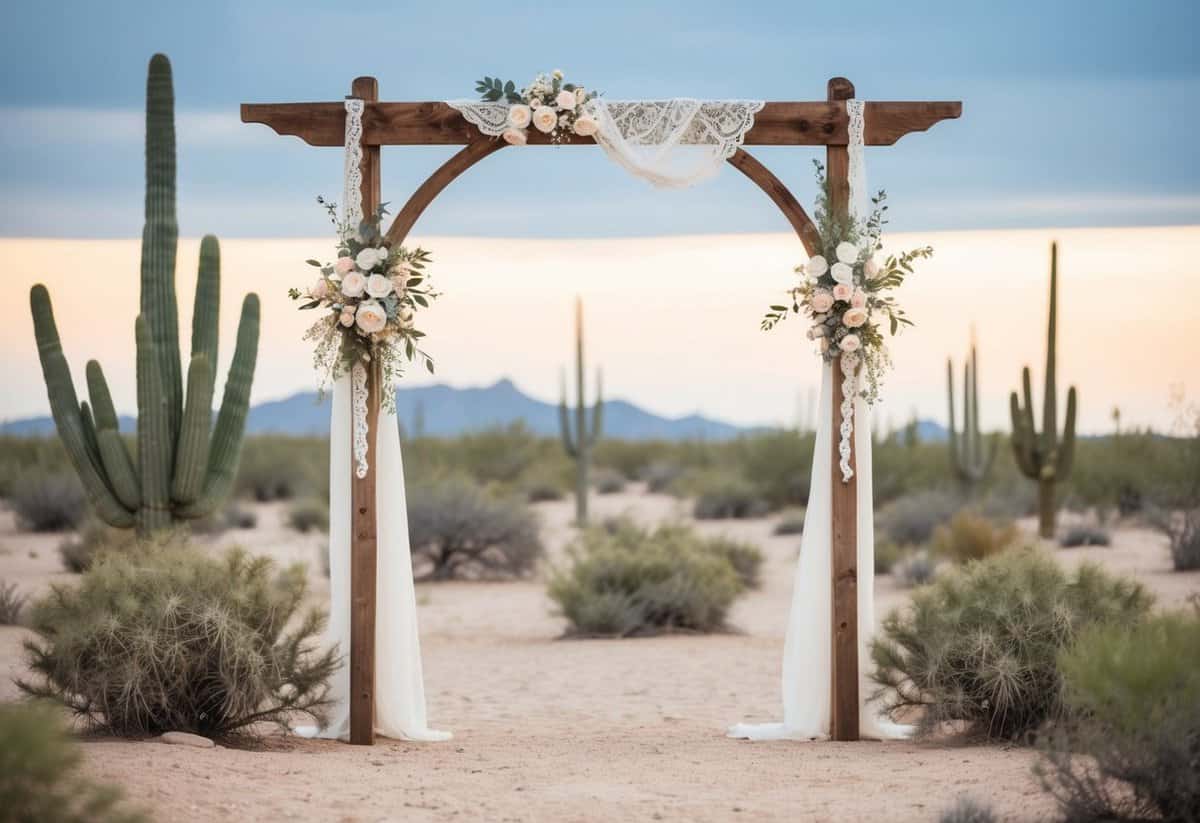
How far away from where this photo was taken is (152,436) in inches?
410

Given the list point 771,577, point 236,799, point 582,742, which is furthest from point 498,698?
point 771,577

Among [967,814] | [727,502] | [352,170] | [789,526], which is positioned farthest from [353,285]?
[727,502]

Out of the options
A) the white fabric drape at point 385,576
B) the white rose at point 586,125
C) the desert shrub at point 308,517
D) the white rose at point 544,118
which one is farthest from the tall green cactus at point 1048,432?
the white fabric drape at point 385,576

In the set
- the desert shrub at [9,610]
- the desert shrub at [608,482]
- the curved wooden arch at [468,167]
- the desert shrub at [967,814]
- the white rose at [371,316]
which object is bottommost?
the desert shrub at [9,610]

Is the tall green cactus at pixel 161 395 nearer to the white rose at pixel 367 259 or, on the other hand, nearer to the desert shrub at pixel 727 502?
the white rose at pixel 367 259

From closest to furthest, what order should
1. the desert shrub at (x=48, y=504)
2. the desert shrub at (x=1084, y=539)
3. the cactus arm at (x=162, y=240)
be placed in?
1. the cactus arm at (x=162, y=240)
2. the desert shrub at (x=1084, y=539)
3. the desert shrub at (x=48, y=504)

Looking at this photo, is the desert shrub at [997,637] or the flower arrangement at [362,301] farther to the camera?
the flower arrangement at [362,301]

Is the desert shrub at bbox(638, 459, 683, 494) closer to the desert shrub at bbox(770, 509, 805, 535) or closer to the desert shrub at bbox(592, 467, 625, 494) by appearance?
the desert shrub at bbox(592, 467, 625, 494)

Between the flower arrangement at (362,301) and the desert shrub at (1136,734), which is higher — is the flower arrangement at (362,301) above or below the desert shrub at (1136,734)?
above

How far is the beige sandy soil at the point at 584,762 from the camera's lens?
5977mm

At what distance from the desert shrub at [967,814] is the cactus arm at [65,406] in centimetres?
703

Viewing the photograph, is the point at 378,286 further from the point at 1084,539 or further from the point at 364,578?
the point at 1084,539

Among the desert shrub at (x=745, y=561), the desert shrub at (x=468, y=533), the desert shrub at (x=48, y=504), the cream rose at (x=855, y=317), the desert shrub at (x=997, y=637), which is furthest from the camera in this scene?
the desert shrub at (x=48, y=504)

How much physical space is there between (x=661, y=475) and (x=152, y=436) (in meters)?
23.4
